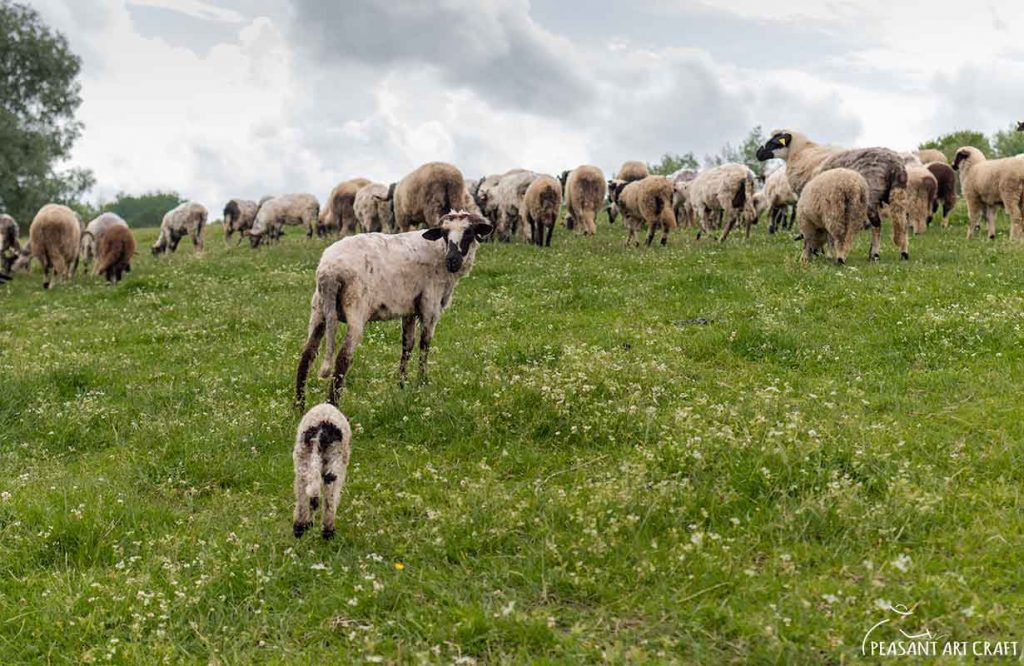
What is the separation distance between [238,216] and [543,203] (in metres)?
18.6

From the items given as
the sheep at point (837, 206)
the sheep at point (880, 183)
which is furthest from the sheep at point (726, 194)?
the sheep at point (837, 206)

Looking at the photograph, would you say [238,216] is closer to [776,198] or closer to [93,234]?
[93,234]

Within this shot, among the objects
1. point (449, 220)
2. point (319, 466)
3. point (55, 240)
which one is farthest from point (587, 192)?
point (319, 466)

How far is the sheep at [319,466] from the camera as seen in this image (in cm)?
580

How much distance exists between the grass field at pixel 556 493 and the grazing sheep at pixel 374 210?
1511 cm

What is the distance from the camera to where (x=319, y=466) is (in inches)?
229

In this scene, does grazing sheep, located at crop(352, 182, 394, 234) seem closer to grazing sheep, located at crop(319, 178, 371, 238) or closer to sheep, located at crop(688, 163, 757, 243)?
grazing sheep, located at crop(319, 178, 371, 238)

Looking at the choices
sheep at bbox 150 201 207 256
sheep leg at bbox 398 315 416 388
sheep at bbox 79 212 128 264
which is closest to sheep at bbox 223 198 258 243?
sheep at bbox 150 201 207 256

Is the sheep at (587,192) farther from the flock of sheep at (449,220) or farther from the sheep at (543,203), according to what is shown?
the sheep at (543,203)

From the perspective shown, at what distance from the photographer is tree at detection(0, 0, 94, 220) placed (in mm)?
38125

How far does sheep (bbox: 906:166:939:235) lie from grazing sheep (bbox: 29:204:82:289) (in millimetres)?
24539

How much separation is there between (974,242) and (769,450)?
619 inches

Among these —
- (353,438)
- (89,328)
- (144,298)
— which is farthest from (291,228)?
(353,438)

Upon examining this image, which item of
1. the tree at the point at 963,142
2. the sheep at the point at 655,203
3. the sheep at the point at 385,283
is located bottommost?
the sheep at the point at 385,283
